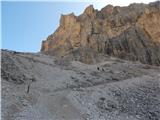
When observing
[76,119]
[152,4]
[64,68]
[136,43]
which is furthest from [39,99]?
[152,4]

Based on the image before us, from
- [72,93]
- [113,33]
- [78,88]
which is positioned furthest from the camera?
[113,33]

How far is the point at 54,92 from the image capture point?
33156 mm

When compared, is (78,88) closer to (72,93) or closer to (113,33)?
(72,93)

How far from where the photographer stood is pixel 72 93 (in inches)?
1252

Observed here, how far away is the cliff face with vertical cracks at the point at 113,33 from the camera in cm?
7488

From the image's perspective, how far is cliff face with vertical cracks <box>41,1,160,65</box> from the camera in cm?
7488

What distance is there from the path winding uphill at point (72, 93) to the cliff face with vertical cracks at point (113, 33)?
86.7ft

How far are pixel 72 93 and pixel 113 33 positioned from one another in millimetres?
52737

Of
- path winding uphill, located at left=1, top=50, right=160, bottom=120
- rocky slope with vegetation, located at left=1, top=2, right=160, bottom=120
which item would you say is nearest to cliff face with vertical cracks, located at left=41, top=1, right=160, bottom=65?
rocky slope with vegetation, located at left=1, top=2, right=160, bottom=120

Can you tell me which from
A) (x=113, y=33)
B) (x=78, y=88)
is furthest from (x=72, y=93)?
(x=113, y=33)

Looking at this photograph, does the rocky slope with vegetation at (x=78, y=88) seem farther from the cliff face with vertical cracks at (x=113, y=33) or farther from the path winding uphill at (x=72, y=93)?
the cliff face with vertical cracks at (x=113, y=33)

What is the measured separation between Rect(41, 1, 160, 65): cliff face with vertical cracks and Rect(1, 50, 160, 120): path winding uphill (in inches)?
1040

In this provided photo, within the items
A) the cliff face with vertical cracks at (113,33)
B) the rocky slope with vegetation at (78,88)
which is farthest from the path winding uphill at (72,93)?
the cliff face with vertical cracks at (113,33)

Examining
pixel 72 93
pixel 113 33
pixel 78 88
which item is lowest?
pixel 72 93
